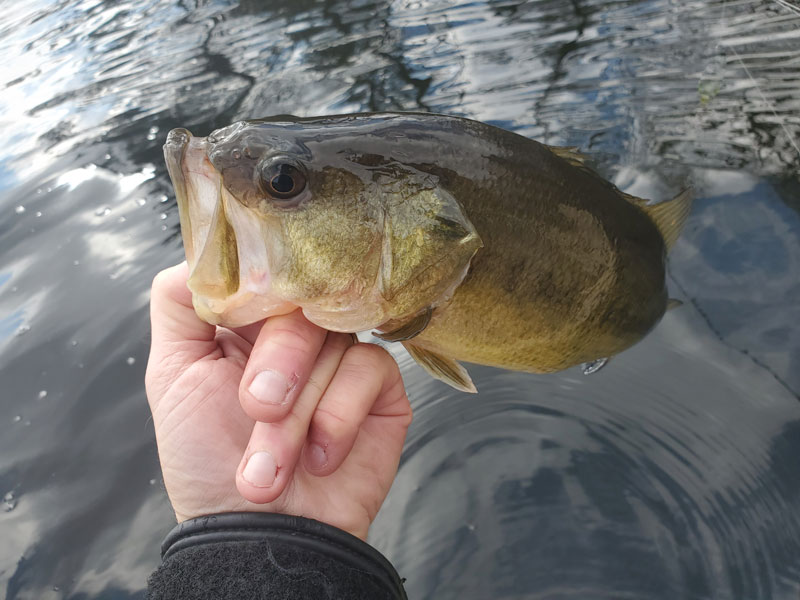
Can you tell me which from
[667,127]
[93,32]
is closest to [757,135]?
[667,127]

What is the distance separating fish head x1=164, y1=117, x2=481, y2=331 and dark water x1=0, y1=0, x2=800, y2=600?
1.39m

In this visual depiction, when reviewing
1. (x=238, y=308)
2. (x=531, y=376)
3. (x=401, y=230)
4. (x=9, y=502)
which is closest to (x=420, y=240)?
(x=401, y=230)

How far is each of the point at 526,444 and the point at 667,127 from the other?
287 cm

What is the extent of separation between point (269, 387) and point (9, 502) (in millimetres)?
2401

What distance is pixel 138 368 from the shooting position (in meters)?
3.35

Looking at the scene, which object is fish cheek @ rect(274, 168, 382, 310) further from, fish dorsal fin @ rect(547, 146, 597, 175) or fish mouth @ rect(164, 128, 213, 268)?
fish dorsal fin @ rect(547, 146, 597, 175)

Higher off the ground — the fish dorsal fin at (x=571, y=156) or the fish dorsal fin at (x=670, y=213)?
the fish dorsal fin at (x=571, y=156)

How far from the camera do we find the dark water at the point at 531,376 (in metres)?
2.32

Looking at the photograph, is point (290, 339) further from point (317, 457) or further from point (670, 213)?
point (670, 213)

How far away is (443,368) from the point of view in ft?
5.64

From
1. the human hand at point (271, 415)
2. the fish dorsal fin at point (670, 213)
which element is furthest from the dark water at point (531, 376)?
the fish dorsal fin at point (670, 213)

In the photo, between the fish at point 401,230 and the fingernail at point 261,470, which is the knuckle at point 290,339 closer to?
the fish at point 401,230

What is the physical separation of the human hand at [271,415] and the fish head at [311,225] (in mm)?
134

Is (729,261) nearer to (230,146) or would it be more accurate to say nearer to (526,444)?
(526,444)
